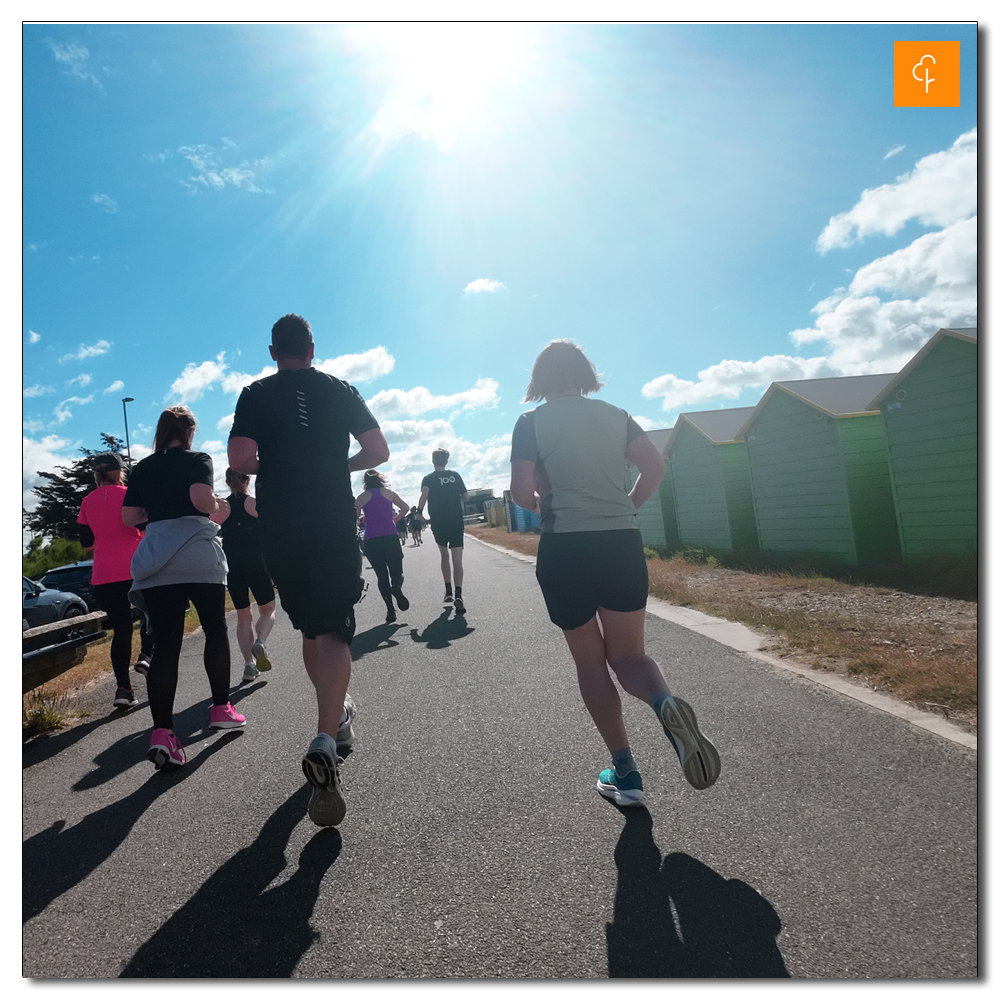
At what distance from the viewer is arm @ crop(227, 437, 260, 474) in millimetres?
2662

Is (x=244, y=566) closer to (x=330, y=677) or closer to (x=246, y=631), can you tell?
(x=246, y=631)

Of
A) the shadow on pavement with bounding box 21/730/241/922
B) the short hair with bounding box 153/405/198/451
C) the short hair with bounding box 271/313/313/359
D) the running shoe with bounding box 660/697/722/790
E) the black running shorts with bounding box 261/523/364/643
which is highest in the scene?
the short hair with bounding box 271/313/313/359

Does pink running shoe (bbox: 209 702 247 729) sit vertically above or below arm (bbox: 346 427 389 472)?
below

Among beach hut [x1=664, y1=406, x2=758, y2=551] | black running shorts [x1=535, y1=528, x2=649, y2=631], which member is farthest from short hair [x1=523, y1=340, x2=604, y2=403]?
beach hut [x1=664, y1=406, x2=758, y2=551]

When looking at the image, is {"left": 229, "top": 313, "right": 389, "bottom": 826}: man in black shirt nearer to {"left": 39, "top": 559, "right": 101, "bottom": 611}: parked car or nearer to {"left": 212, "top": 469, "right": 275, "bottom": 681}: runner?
{"left": 212, "top": 469, "right": 275, "bottom": 681}: runner

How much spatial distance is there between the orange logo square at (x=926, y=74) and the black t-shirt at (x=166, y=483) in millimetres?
3313

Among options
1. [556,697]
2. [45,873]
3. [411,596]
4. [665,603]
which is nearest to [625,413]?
[556,697]

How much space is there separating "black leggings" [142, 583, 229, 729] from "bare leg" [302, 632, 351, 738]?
103 cm

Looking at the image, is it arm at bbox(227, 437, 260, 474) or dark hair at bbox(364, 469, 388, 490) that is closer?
arm at bbox(227, 437, 260, 474)

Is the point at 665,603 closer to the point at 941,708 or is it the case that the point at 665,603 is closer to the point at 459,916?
the point at 941,708

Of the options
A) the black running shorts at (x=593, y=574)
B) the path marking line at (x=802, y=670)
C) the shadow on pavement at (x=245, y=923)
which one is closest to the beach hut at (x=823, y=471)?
the path marking line at (x=802, y=670)

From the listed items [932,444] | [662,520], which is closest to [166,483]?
[932,444]

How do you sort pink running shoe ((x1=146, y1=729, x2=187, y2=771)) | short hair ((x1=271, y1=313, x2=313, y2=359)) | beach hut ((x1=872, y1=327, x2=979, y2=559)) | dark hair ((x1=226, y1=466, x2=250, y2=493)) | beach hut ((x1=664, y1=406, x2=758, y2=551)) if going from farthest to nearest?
1. beach hut ((x1=664, y1=406, x2=758, y2=551))
2. beach hut ((x1=872, y1=327, x2=979, y2=559))
3. dark hair ((x1=226, y1=466, x2=250, y2=493))
4. pink running shoe ((x1=146, y1=729, x2=187, y2=771))
5. short hair ((x1=271, y1=313, x2=313, y2=359))

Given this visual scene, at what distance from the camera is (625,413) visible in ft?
8.88
